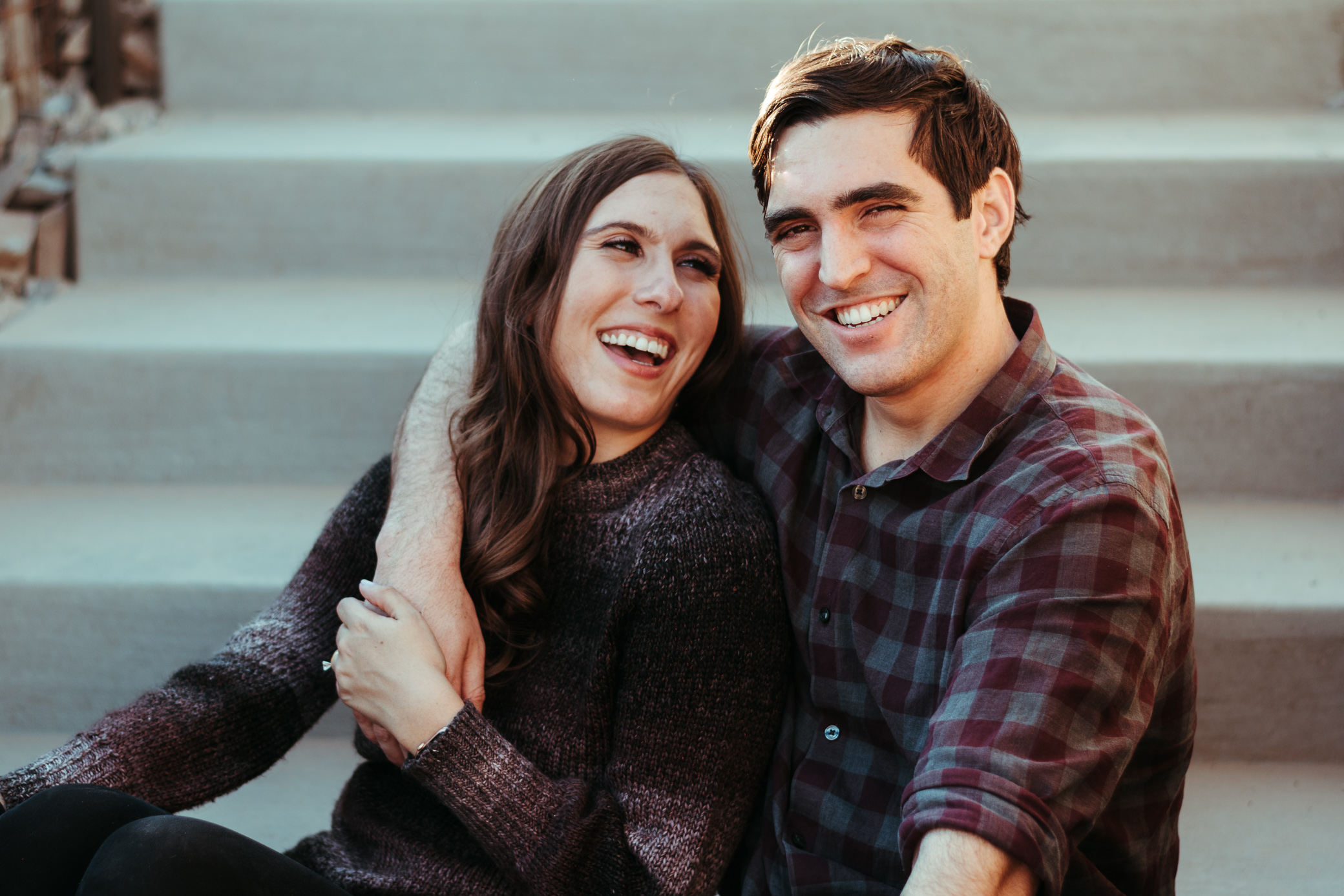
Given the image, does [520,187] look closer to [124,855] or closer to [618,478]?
[618,478]

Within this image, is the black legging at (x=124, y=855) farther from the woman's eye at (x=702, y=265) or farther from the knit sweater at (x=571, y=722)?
the woman's eye at (x=702, y=265)

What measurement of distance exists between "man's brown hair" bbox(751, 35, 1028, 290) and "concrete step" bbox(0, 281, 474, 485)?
3.18 ft

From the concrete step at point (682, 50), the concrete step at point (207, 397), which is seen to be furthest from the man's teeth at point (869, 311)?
the concrete step at point (682, 50)

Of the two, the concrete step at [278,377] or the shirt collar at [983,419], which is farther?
the concrete step at [278,377]

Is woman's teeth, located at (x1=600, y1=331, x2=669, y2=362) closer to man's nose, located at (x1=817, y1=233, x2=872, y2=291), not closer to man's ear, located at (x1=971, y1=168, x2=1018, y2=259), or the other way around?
Result: man's nose, located at (x1=817, y1=233, x2=872, y2=291)

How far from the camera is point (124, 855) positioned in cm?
105

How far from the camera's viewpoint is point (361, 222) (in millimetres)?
2225

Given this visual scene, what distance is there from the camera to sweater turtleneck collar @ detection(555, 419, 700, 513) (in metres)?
1.36

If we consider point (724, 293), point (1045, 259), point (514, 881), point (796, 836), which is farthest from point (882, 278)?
point (1045, 259)

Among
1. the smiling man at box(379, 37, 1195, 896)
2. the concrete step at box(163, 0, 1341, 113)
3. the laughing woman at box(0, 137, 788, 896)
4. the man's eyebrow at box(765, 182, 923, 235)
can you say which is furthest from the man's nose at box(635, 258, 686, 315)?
the concrete step at box(163, 0, 1341, 113)

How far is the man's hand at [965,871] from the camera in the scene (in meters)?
0.87

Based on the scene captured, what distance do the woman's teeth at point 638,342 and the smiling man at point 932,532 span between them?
0.19 meters

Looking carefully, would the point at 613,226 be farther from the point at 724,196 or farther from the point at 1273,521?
the point at 1273,521

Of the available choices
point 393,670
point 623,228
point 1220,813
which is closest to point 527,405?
point 623,228
